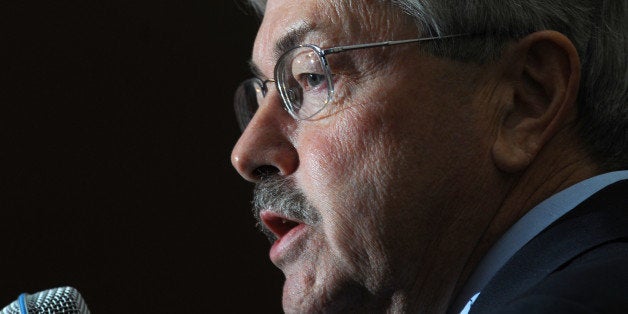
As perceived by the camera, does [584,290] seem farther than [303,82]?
No

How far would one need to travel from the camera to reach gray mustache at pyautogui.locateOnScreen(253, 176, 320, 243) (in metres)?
1.32

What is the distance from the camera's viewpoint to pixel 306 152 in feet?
4.30

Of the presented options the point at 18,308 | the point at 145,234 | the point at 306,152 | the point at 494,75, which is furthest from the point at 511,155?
the point at 145,234

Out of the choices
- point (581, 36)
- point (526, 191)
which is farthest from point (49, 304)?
point (581, 36)

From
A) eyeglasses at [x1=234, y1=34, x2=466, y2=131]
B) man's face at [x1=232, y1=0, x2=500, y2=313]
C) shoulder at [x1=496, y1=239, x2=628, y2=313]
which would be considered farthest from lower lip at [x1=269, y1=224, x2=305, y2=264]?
shoulder at [x1=496, y1=239, x2=628, y2=313]

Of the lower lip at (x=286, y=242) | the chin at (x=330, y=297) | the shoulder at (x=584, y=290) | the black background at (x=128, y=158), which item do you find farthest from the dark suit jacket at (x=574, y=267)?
the black background at (x=128, y=158)

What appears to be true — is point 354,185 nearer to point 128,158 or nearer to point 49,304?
point 49,304

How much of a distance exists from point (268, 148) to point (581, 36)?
551mm

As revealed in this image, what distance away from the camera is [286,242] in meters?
1.38

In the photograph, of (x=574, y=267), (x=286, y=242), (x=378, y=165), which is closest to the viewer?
(x=574, y=267)

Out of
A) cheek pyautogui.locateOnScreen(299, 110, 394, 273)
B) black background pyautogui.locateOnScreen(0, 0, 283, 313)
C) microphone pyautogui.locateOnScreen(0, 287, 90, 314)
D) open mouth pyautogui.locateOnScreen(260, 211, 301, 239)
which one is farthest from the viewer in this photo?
black background pyautogui.locateOnScreen(0, 0, 283, 313)

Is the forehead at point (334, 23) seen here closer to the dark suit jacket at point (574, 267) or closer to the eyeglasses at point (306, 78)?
the eyeglasses at point (306, 78)

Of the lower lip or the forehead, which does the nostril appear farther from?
the forehead

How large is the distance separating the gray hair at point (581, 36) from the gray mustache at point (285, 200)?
32 centimetres
